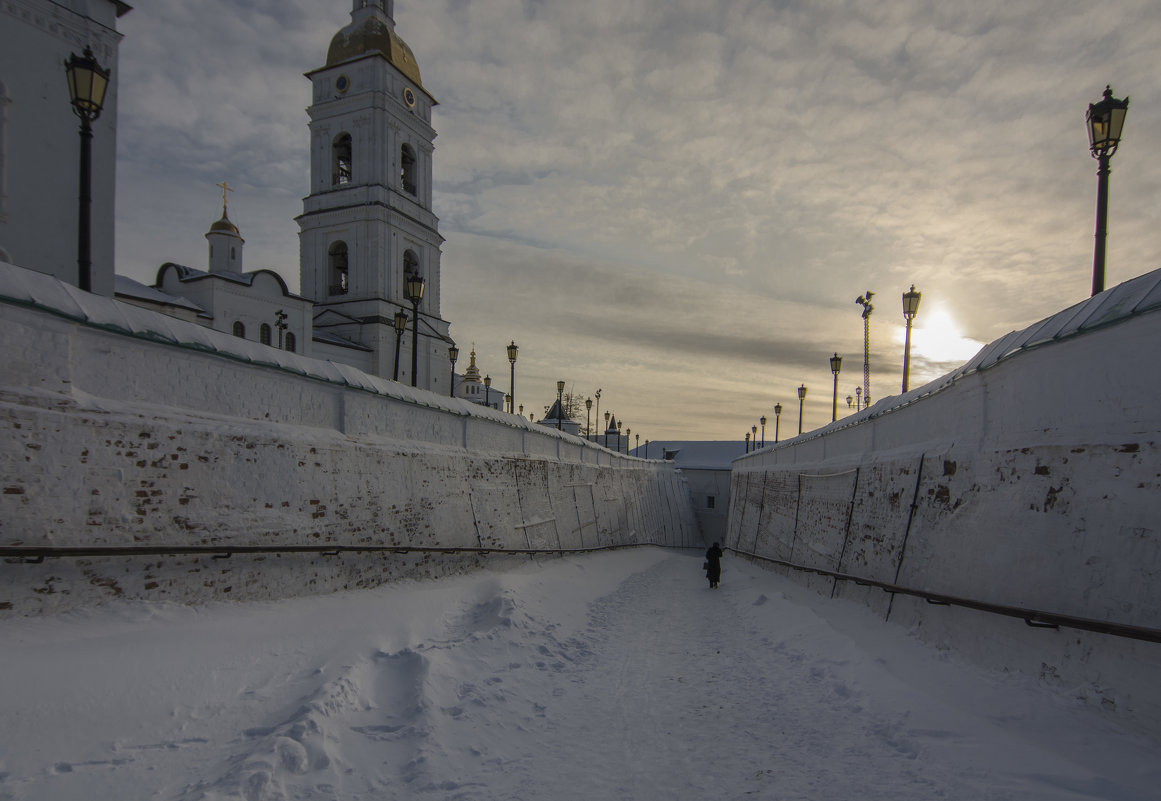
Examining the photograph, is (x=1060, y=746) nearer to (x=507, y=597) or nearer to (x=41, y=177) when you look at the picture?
(x=507, y=597)

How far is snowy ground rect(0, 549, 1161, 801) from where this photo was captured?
4.45 metres

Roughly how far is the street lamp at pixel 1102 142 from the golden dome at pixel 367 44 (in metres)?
39.9

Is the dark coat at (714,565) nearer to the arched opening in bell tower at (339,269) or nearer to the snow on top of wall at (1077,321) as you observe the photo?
the snow on top of wall at (1077,321)

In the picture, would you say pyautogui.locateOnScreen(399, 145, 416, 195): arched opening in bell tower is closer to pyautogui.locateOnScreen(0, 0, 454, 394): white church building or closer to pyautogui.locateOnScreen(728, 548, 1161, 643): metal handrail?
pyautogui.locateOnScreen(0, 0, 454, 394): white church building

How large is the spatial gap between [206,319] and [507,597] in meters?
27.2

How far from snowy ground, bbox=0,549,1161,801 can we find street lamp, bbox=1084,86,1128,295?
5290 millimetres

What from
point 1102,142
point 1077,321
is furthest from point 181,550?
point 1102,142

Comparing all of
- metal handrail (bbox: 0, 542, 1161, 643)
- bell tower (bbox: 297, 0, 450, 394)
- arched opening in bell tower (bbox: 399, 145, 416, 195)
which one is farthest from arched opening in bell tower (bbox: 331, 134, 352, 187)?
metal handrail (bbox: 0, 542, 1161, 643)

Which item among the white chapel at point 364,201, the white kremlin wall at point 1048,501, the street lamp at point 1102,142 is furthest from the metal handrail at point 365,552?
the white chapel at point 364,201

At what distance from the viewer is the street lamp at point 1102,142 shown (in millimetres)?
7709

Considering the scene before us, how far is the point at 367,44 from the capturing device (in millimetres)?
38844

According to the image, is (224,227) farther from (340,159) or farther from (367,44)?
(367,44)

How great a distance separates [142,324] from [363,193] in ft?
114

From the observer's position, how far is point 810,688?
744cm
